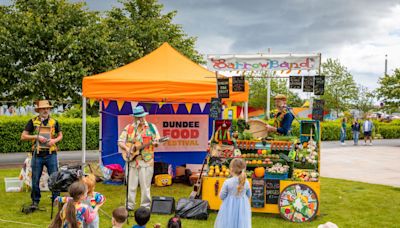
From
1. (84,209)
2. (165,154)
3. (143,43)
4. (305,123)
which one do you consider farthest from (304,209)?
(143,43)

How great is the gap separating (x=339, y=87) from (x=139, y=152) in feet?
123

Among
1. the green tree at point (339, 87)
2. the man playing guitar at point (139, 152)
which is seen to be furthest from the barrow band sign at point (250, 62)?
the green tree at point (339, 87)

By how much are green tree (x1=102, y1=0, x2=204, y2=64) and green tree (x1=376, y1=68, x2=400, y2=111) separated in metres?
12.8

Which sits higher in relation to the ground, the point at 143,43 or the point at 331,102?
the point at 143,43

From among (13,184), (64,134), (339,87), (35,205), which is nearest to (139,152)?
(35,205)

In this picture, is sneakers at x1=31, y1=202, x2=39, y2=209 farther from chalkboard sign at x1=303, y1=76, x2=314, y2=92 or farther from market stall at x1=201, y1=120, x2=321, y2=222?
chalkboard sign at x1=303, y1=76, x2=314, y2=92

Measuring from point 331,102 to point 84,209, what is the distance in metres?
40.8

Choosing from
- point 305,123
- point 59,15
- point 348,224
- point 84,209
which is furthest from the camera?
point 59,15

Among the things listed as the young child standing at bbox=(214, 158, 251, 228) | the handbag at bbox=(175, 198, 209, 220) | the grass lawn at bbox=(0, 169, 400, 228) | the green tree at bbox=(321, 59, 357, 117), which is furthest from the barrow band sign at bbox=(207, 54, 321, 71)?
the green tree at bbox=(321, 59, 357, 117)

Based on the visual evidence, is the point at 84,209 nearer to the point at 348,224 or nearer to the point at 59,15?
the point at 348,224

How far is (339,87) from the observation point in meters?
A: 42.0

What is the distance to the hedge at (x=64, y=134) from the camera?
59.0ft

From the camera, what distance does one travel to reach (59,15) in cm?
1891

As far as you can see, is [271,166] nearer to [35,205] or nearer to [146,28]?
[35,205]
